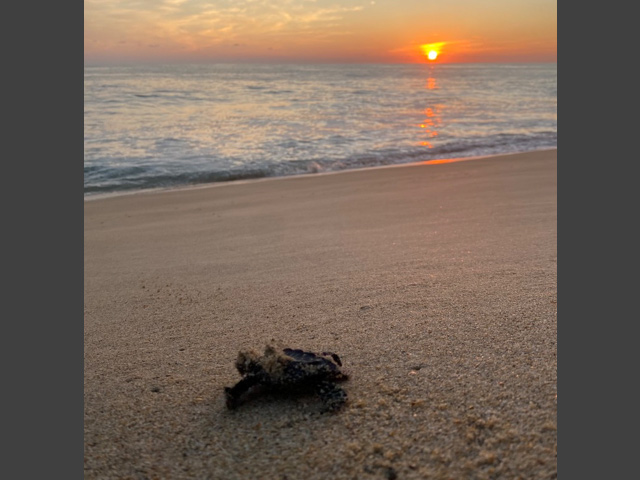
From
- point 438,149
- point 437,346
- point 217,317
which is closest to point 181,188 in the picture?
point 438,149

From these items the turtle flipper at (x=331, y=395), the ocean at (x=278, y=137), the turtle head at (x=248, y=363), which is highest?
the ocean at (x=278, y=137)

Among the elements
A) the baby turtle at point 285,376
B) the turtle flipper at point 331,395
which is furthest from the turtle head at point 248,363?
the turtle flipper at point 331,395

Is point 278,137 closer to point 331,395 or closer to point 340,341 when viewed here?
point 340,341

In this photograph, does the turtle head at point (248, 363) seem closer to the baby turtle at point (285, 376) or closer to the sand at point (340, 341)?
the baby turtle at point (285, 376)

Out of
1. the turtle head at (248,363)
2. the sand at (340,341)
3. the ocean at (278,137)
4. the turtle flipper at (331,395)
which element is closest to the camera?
the sand at (340,341)

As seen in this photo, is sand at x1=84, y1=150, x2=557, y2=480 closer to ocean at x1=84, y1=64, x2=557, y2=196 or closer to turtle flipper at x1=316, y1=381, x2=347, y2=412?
turtle flipper at x1=316, y1=381, x2=347, y2=412

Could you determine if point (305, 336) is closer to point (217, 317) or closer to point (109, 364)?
point (217, 317)

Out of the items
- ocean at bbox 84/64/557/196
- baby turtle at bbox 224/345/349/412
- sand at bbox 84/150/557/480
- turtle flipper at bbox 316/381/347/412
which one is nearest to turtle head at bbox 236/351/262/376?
baby turtle at bbox 224/345/349/412
